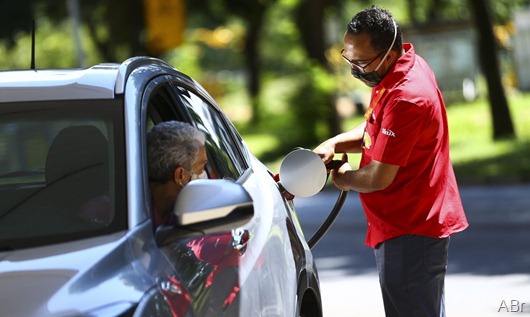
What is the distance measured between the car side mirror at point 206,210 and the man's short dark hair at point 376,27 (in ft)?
4.14

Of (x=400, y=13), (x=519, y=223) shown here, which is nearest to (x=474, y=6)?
(x=519, y=223)

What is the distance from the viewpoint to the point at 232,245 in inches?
167

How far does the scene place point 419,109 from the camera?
477cm

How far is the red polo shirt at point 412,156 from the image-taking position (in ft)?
15.6

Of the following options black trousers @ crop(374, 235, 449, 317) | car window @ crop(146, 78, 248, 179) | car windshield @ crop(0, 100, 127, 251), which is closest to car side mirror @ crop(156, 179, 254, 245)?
car windshield @ crop(0, 100, 127, 251)

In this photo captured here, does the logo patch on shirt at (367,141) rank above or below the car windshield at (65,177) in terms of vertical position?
below

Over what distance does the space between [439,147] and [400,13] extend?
2242 inches

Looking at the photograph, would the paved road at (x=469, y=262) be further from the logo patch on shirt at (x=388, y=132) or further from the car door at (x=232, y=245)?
the logo patch on shirt at (x=388, y=132)

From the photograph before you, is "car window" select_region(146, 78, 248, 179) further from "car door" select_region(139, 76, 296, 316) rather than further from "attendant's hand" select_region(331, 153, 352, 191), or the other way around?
"attendant's hand" select_region(331, 153, 352, 191)

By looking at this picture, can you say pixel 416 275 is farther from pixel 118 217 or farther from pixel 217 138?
pixel 118 217

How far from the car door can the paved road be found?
3.62 m

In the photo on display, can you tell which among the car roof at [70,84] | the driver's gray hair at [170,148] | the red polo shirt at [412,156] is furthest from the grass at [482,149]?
the driver's gray hair at [170,148]

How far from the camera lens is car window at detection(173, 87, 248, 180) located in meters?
4.96

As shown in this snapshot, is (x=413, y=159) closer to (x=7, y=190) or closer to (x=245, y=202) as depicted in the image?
(x=245, y=202)
